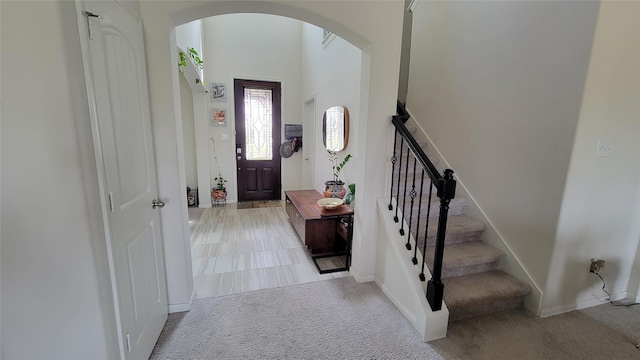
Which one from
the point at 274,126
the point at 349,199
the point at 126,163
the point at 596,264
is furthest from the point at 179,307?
the point at 274,126

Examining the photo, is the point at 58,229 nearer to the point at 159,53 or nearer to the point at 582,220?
the point at 159,53

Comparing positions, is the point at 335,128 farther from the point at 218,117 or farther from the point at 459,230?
the point at 218,117

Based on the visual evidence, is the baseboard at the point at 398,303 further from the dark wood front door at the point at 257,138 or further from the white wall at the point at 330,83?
the dark wood front door at the point at 257,138

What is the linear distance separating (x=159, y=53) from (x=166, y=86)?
200 mm

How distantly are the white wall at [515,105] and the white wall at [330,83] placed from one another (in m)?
0.95

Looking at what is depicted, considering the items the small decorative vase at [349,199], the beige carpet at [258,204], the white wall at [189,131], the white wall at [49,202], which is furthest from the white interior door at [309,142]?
the white wall at [49,202]

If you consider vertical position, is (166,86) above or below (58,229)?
above

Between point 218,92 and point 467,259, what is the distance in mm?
4675

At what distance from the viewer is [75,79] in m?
1.06

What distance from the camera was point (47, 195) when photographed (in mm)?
998

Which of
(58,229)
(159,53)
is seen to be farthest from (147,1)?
(58,229)

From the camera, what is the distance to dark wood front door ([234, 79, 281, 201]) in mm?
5098

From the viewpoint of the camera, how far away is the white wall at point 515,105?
1779mm

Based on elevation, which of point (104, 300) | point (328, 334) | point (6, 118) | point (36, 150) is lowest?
point (328, 334)
